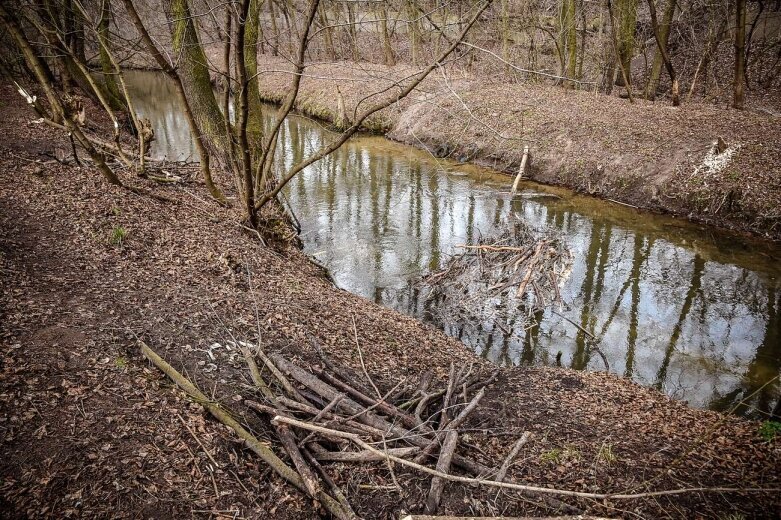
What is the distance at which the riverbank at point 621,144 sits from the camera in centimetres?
1228

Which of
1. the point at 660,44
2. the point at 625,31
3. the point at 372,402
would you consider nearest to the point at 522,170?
the point at 660,44

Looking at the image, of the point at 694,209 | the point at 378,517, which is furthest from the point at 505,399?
the point at 694,209

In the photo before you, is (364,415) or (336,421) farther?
(364,415)

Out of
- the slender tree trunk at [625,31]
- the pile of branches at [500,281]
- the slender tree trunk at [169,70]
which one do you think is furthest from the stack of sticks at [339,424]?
the slender tree trunk at [625,31]

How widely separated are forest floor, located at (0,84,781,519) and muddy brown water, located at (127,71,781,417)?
1.32m

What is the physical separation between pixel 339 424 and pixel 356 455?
40cm

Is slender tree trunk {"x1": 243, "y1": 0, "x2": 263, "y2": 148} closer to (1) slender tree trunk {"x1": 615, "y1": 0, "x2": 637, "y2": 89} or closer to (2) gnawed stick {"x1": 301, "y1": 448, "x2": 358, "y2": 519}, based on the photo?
(2) gnawed stick {"x1": 301, "y1": 448, "x2": 358, "y2": 519}

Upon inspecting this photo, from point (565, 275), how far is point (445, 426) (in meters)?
6.47

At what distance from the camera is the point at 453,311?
29.7ft

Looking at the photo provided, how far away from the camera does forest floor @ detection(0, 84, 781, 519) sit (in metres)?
3.45

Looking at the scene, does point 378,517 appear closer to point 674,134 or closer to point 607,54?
point 674,134

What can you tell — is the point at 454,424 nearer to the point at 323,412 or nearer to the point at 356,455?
the point at 356,455

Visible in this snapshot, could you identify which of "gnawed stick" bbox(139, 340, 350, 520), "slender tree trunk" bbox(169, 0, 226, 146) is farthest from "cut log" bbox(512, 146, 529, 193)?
"gnawed stick" bbox(139, 340, 350, 520)

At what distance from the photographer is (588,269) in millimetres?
10469
